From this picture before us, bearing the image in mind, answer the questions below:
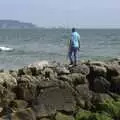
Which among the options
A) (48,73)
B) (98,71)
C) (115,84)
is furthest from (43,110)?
(115,84)

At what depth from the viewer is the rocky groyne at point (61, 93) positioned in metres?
14.3

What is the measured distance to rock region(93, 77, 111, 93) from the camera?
1608 centimetres

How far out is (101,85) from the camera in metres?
16.1

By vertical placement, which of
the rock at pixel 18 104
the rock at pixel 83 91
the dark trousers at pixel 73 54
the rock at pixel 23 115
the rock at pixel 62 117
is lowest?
the rock at pixel 62 117

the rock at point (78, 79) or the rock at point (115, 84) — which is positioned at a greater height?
the rock at point (78, 79)

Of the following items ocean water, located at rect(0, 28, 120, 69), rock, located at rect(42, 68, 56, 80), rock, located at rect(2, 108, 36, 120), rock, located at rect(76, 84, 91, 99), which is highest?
rock, located at rect(42, 68, 56, 80)

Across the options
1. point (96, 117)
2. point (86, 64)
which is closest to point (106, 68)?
point (86, 64)

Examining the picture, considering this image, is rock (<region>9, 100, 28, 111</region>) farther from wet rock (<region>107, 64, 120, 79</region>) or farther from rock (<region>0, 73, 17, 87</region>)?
A: wet rock (<region>107, 64, 120, 79</region>)

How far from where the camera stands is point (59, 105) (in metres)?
14.7

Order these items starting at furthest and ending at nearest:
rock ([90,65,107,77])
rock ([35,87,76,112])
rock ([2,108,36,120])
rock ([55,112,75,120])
Result: rock ([90,65,107,77]), rock ([35,87,76,112]), rock ([55,112,75,120]), rock ([2,108,36,120])

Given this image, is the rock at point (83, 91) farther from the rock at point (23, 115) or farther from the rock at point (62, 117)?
the rock at point (23, 115)

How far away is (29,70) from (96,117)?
11.1 ft

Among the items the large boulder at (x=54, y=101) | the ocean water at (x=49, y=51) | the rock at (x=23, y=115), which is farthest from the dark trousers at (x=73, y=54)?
the ocean water at (x=49, y=51)

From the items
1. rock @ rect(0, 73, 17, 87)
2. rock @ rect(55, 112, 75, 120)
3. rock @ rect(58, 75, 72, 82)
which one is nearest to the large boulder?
rock @ rect(55, 112, 75, 120)
